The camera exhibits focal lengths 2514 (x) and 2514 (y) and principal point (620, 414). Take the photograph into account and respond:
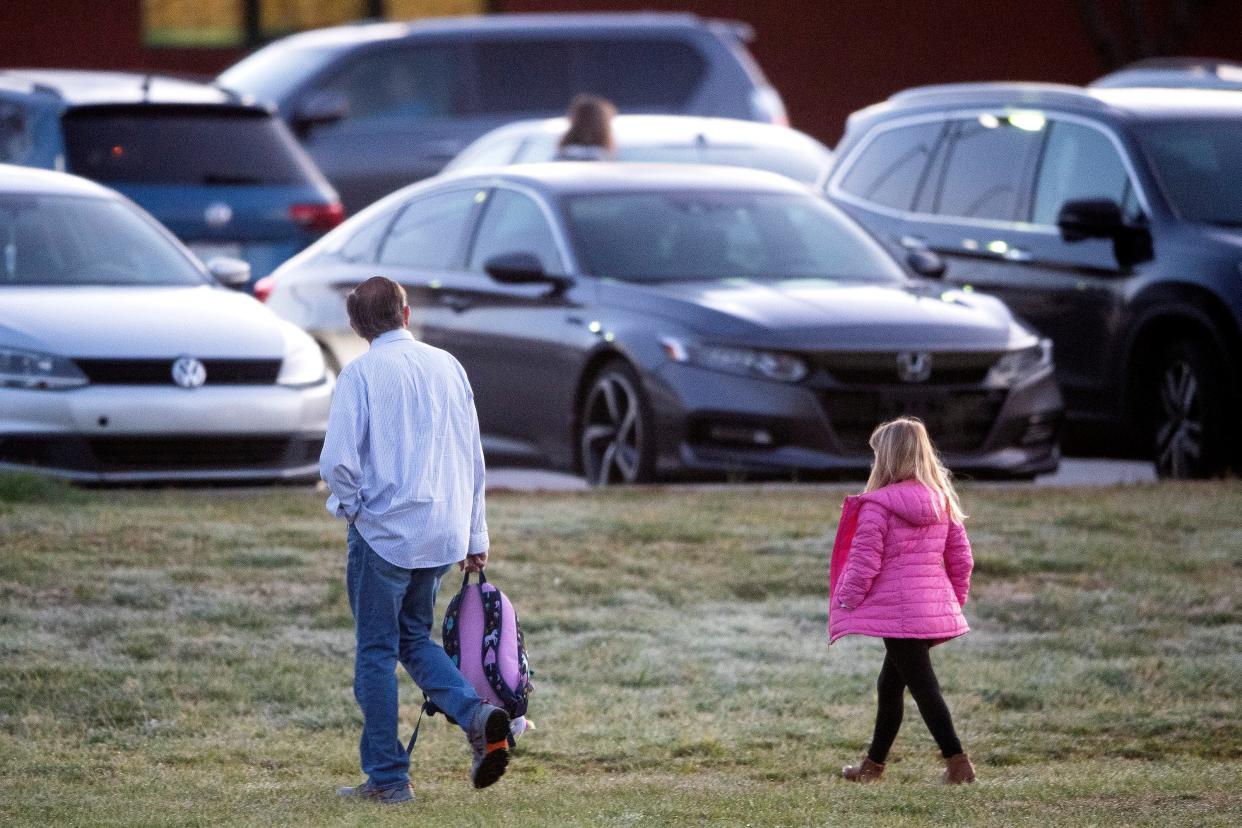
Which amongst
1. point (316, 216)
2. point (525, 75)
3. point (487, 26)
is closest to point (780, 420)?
point (316, 216)

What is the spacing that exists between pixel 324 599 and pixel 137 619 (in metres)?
0.71

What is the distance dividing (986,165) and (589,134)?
98.8 inches

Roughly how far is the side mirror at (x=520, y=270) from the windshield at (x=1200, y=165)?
117 inches

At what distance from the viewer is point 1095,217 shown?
12.0 m

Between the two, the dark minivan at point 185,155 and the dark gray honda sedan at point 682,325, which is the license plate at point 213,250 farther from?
the dark gray honda sedan at point 682,325

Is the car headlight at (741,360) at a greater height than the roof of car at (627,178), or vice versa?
the roof of car at (627,178)

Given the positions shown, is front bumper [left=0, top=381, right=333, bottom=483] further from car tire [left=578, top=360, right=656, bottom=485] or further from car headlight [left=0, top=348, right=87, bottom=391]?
car tire [left=578, top=360, right=656, bottom=485]

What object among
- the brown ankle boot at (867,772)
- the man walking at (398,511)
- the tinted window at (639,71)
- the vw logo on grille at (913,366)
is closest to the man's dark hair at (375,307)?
the man walking at (398,511)

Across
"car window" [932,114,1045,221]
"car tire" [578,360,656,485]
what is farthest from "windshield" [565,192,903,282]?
"car window" [932,114,1045,221]

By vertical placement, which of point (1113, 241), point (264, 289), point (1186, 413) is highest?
point (1113, 241)

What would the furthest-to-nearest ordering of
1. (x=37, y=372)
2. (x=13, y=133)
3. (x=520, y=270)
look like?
1. (x=13, y=133)
2. (x=520, y=270)
3. (x=37, y=372)

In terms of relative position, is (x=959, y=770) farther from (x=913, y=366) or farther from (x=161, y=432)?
(x=161, y=432)

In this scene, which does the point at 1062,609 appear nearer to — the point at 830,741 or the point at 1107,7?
the point at 830,741

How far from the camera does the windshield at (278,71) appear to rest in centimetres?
1836
